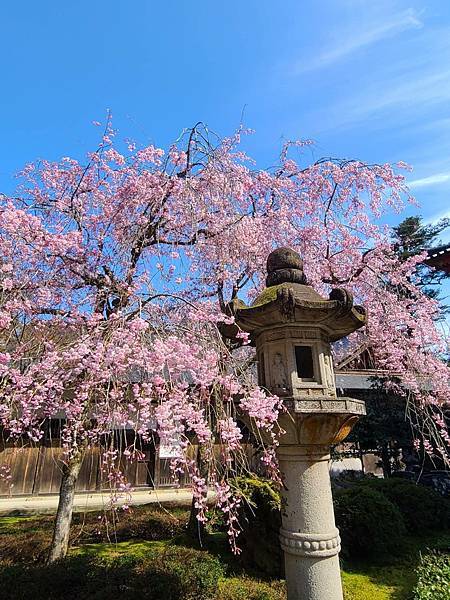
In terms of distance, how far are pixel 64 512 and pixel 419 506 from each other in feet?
23.9

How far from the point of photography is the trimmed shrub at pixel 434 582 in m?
4.69

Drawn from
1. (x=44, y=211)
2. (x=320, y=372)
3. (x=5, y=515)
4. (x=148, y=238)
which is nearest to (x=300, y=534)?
(x=320, y=372)

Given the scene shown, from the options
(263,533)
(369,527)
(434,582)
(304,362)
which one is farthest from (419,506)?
(304,362)

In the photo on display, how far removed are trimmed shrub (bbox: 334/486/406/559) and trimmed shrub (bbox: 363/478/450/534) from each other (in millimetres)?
1073

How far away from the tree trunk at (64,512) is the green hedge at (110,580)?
1006 mm

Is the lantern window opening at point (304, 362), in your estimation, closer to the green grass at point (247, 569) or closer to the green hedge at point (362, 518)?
the green hedge at point (362, 518)

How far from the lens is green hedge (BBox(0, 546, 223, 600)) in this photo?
407 centimetres

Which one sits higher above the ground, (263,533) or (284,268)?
(284,268)

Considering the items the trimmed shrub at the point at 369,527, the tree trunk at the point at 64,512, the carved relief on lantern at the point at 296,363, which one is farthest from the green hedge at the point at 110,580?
the trimmed shrub at the point at 369,527

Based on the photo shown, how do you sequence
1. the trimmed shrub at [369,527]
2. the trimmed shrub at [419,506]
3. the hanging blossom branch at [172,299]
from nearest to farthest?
1. the hanging blossom branch at [172,299]
2. the trimmed shrub at [369,527]
3. the trimmed shrub at [419,506]

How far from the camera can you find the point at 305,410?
3.81m

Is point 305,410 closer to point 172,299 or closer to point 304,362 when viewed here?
point 304,362

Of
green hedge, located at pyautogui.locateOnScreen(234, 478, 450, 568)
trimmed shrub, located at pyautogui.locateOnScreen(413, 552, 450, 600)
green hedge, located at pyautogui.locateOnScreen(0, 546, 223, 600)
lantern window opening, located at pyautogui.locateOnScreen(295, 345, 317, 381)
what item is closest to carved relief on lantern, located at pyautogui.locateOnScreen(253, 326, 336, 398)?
lantern window opening, located at pyautogui.locateOnScreen(295, 345, 317, 381)

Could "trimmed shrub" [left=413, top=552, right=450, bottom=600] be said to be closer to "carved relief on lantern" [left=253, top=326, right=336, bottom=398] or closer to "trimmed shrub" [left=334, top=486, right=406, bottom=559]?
"trimmed shrub" [left=334, top=486, right=406, bottom=559]
